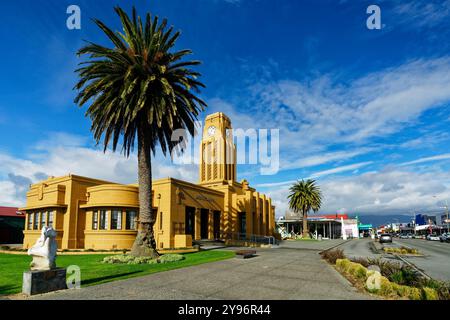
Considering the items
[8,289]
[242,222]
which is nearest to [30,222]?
[8,289]

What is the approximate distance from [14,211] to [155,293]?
48168 mm

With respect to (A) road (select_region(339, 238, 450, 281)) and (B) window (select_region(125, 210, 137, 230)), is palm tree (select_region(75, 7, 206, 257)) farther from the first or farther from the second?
(A) road (select_region(339, 238, 450, 281))

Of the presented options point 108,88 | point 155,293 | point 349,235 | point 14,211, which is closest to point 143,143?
point 108,88

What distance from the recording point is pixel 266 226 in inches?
1986

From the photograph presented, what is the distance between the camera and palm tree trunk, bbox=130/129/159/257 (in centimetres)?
1878

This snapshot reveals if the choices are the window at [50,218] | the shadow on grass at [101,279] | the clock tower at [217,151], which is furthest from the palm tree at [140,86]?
the clock tower at [217,151]

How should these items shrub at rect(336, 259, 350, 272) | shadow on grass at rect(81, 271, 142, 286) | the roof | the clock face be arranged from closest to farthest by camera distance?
shadow on grass at rect(81, 271, 142, 286)
shrub at rect(336, 259, 350, 272)
the roof
the clock face

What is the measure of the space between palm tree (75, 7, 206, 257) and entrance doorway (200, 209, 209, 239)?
15.7 metres

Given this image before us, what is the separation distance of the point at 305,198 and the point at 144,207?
4716cm

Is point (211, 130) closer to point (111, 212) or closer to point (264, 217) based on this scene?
point (264, 217)

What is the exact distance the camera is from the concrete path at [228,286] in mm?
9539

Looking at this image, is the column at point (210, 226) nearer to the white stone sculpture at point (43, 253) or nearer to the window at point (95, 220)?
the window at point (95, 220)

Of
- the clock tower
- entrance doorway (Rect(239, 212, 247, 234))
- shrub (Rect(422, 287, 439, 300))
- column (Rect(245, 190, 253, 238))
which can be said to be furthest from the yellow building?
shrub (Rect(422, 287, 439, 300))
